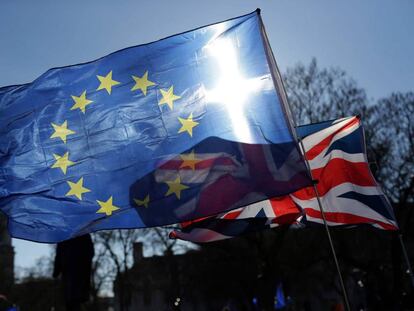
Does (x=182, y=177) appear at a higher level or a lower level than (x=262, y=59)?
lower

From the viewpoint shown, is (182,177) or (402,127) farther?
(402,127)

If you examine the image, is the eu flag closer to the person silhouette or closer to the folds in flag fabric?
the person silhouette

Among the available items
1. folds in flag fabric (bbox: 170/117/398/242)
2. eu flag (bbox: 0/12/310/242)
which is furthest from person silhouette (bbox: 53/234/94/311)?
folds in flag fabric (bbox: 170/117/398/242)

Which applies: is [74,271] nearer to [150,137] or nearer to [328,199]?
[150,137]

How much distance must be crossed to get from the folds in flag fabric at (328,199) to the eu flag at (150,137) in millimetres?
3019

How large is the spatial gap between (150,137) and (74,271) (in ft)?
6.97

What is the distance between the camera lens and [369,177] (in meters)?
9.01

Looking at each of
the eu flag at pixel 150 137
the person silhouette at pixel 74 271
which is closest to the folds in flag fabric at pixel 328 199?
the eu flag at pixel 150 137

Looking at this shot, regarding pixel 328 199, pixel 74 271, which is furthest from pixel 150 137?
pixel 328 199

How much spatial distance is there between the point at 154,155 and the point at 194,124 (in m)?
0.72

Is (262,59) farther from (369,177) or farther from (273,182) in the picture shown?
(369,177)

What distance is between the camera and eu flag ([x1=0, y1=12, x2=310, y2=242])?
6332 millimetres

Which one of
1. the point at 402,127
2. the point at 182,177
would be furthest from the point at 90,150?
the point at 402,127

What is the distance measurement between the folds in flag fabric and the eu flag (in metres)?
3.02
